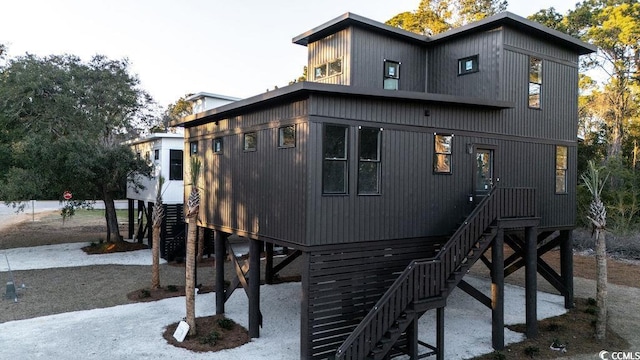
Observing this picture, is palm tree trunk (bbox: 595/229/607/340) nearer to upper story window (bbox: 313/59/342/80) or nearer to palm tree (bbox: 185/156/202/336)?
upper story window (bbox: 313/59/342/80)

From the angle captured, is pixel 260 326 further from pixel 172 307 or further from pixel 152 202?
pixel 152 202

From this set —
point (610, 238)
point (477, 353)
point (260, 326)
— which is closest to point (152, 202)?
point (260, 326)

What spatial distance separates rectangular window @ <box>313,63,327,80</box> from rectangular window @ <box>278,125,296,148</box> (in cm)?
454

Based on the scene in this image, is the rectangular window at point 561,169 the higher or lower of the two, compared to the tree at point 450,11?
lower

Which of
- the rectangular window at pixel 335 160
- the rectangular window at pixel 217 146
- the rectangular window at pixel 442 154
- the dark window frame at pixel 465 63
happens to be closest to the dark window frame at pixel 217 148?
the rectangular window at pixel 217 146

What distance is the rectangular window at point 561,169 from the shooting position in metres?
14.1

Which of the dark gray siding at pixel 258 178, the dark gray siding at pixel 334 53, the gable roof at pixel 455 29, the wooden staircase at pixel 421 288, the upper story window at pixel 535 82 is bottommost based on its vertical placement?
the wooden staircase at pixel 421 288

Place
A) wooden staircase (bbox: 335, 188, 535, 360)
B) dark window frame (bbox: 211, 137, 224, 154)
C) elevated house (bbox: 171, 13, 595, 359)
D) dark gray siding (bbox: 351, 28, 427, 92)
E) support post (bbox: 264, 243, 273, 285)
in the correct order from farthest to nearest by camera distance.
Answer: support post (bbox: 264, 243, 273, 285), dark window frame (bbox: 211, 137, 224, 154), dark gray siding (bbox: 351, 28, 427, 92), elevated house (bbox: 171, 13, 595, 359), wooden staircase (bbox: 335, 188, 535, 360)

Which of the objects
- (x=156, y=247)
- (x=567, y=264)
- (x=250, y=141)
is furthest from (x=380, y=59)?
(x=156, y=247)

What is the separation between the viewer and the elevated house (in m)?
9.24

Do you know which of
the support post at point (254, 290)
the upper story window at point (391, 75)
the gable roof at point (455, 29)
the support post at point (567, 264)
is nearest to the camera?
the support post at point (254, 290)

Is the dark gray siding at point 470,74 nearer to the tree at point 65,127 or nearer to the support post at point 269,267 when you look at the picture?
the support post at point 269,267
